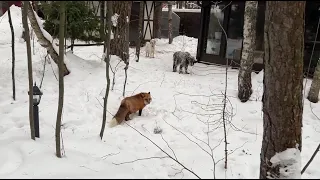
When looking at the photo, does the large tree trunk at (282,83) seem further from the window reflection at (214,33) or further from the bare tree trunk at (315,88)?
the window reflection at (214,33)

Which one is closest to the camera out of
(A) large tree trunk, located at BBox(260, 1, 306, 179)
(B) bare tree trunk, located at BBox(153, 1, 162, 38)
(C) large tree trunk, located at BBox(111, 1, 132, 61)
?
(A) large tree trunk, located at BBox(260, 1, 306, 179)

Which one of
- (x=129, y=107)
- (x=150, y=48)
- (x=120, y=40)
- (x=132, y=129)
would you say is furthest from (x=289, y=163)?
(x=150, y=48)

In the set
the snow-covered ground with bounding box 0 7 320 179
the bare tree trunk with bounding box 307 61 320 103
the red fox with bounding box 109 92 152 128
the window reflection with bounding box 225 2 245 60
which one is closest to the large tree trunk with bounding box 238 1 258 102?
the snow-covered ground with bounding box 0 7 320 179

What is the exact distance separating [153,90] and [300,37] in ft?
15.6

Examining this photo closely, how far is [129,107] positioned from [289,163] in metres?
3.35

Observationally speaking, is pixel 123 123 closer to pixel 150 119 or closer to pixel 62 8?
pixel 150 119

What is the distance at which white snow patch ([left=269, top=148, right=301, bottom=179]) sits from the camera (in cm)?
237

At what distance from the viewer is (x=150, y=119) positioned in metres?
5.51

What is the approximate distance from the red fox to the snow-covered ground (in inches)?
5.4

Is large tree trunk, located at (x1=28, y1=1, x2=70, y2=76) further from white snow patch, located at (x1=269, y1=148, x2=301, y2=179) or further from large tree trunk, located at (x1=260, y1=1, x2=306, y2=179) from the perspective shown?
white snow patch, located at (x1=269, y1=148, x2=301, y2=179)

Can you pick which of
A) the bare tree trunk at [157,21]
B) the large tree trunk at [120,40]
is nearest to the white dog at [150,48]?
the large tree trunk at [120,40]

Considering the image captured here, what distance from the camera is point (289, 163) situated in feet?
7.81

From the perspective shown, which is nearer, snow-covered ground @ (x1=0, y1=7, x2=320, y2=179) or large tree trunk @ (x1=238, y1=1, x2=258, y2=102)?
snow-covered ground @ (x1=0, y1=7, x2=320, y2=179)

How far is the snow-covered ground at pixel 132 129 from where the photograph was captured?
3.19 metres
